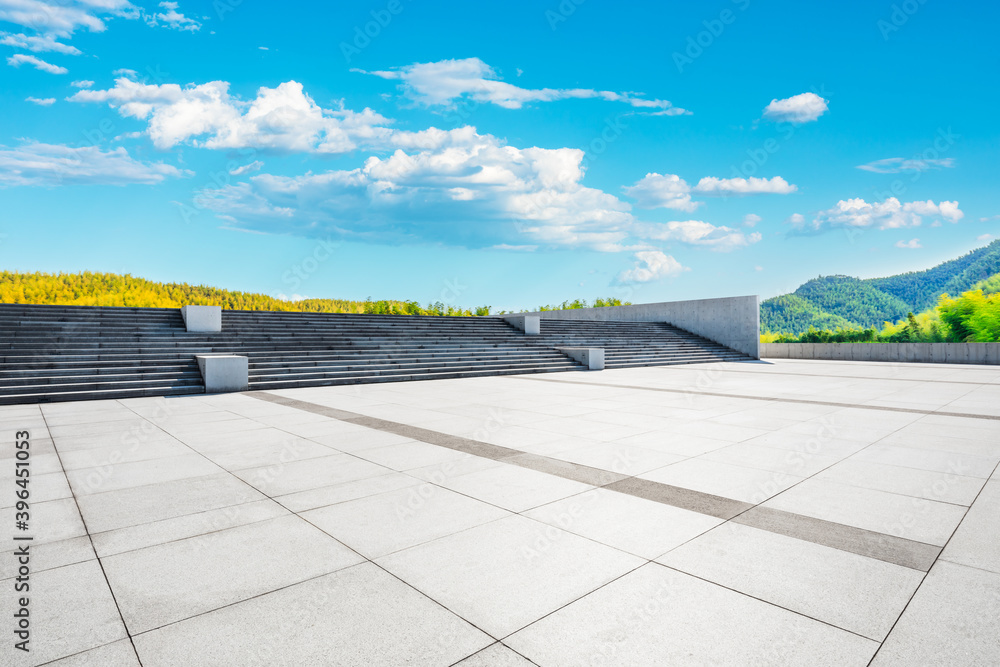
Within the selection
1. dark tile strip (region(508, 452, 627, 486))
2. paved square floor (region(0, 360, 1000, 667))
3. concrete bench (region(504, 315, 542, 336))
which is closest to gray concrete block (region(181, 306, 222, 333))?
paved square floor (region(0, 360, 1000, 667))

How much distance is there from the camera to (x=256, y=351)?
1625 cm

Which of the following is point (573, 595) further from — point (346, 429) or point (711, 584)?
point (346, 429)

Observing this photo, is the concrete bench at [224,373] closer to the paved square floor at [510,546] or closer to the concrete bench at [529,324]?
the paved square floor at [510,546]

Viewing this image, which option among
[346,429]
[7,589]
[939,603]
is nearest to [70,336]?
[346,429]

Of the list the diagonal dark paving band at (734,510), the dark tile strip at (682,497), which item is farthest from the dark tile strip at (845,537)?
the dark tile strip at (682,497)

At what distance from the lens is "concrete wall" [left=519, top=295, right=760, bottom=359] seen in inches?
1106

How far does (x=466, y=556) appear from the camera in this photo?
3.74 meters

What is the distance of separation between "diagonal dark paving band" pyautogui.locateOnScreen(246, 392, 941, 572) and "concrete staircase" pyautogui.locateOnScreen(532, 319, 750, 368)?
50.1ft

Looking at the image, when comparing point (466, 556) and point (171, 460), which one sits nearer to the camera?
point (466, 556)

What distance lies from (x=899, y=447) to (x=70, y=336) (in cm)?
1898

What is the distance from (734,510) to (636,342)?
22.3 metres

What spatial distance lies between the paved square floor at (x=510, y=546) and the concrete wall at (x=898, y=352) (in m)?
20.3

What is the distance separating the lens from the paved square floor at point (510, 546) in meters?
2.74

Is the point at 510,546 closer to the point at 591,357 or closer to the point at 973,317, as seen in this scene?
the point at 591,357
